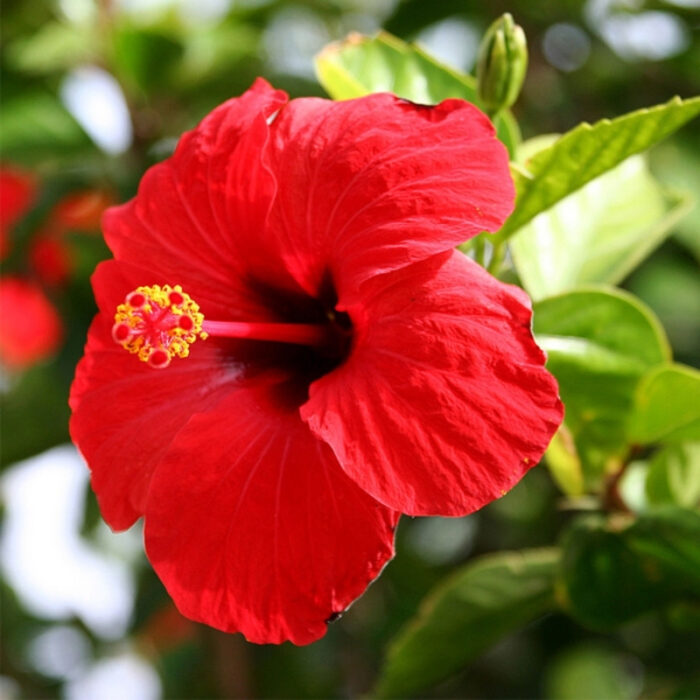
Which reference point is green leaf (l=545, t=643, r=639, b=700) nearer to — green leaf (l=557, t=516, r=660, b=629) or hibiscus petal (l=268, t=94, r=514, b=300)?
green leaf (l=557, t=516, r=660, b=629)

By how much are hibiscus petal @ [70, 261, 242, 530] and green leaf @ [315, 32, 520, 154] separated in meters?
0.34

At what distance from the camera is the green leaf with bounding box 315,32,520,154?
46.7 inches

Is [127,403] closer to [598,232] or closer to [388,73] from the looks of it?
[388,73]

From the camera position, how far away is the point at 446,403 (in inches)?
33.8

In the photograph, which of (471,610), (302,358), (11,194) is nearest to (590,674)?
(471,610)

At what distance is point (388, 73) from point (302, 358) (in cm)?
38

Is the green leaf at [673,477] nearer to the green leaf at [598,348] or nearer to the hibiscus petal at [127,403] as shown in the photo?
the green leaf at [598,348]

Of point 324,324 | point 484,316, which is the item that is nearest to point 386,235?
point 484,316

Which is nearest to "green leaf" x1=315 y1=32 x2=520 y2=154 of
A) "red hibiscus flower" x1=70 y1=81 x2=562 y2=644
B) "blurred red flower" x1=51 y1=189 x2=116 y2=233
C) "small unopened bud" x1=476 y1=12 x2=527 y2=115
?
"small unopened bud" x1=476 y1=12 x2=527 y2=115

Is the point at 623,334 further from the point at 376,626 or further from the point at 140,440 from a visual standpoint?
the point at 376,626

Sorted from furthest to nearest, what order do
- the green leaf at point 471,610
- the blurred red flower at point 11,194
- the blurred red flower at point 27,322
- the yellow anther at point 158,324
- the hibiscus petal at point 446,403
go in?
the blurred red flower at point 11,194, the blurred red flower at point 27,322, the green leaf at point 471,610, the yellow anther at point 158,324, the hibiscus petal at point 446,403

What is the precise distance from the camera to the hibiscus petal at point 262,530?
0.90 m

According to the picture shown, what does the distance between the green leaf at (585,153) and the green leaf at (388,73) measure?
106 mm

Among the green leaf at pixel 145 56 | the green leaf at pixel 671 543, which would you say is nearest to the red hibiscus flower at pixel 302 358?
the green leaf at pixel 671 543
